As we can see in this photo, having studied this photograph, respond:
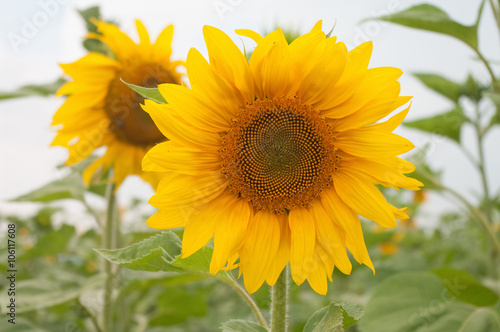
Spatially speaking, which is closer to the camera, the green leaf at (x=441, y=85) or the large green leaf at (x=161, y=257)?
the large green leaf at (x=161, y=257)

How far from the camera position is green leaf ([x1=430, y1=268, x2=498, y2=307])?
1928 millimetres

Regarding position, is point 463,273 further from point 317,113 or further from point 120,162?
point 120,162

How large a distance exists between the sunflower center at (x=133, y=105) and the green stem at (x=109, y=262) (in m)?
0.25

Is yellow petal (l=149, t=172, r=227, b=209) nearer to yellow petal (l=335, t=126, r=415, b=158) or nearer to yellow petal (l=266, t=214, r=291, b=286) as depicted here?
yellow petal (l=266, t=214, r=291, b=286)

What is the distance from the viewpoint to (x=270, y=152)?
3.88ft

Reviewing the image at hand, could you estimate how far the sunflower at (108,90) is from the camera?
1946 mm

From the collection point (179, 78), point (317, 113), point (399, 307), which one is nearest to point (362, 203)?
point (317, 113)

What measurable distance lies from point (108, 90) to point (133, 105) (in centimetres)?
12

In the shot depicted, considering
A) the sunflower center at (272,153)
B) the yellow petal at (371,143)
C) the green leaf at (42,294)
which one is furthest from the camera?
the green leaf at (42,294)

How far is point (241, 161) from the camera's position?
1.15 metres

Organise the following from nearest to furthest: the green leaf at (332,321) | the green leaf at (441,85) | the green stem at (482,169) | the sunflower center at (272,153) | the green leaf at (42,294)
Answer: the green leaf at (332,321) → the sunflower center at (272,153) → the green leaf at (42,294) → the green stem at (482,169) → the green leaf at (441,85)

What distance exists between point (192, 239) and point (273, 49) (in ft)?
1.44

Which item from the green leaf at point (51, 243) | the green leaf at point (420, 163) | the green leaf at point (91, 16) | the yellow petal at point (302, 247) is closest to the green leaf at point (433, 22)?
the green leaf at point (420, 163)

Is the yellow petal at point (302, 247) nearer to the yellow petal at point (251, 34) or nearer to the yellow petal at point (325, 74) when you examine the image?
the yellow petal at point (325, 74)
